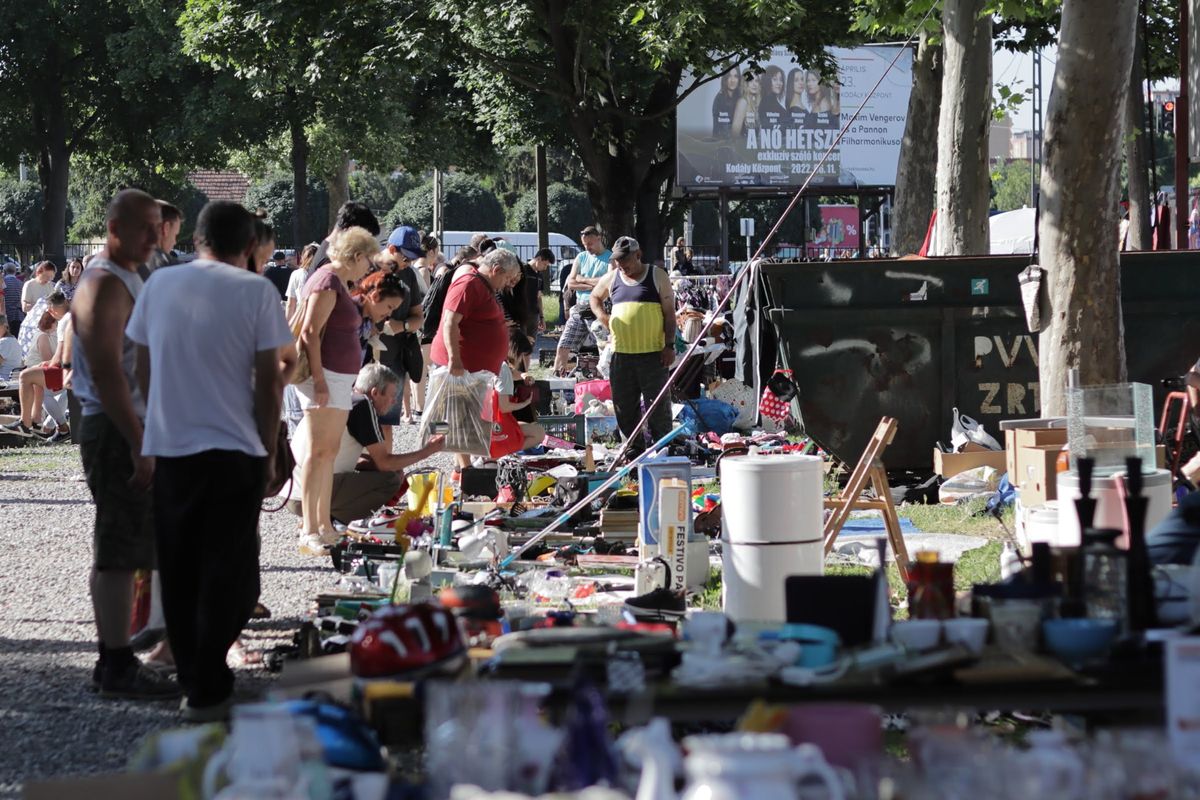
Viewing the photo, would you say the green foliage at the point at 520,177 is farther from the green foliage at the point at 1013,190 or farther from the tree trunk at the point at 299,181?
the green foliage at the point at 1013,190

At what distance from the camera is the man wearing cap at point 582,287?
18594mm

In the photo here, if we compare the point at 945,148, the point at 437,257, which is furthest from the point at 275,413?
the point at 437,257

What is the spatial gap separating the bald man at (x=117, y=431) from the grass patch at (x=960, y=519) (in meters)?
5.26

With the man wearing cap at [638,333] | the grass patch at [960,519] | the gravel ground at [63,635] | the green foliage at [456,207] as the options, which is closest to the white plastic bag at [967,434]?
the grass patch at [960,519]

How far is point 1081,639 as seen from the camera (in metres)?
3.89

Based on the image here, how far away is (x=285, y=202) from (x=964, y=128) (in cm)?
4947

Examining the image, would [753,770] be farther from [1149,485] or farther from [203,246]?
[1149,485]

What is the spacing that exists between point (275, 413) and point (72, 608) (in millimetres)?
3045

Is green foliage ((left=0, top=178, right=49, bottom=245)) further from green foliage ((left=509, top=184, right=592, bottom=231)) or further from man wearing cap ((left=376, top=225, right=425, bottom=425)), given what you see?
man wearing cap ((left=376, top=225, right=425, bottom=425))

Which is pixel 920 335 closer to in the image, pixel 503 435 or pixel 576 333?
pixel 503 435

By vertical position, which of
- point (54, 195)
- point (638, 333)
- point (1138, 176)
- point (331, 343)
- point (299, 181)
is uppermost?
point (54, 195)

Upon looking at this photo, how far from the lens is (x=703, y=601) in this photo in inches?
308

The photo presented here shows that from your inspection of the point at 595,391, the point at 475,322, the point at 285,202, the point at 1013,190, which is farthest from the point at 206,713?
the point at 1013,190

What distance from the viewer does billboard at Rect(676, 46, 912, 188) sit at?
3569 centimetres
